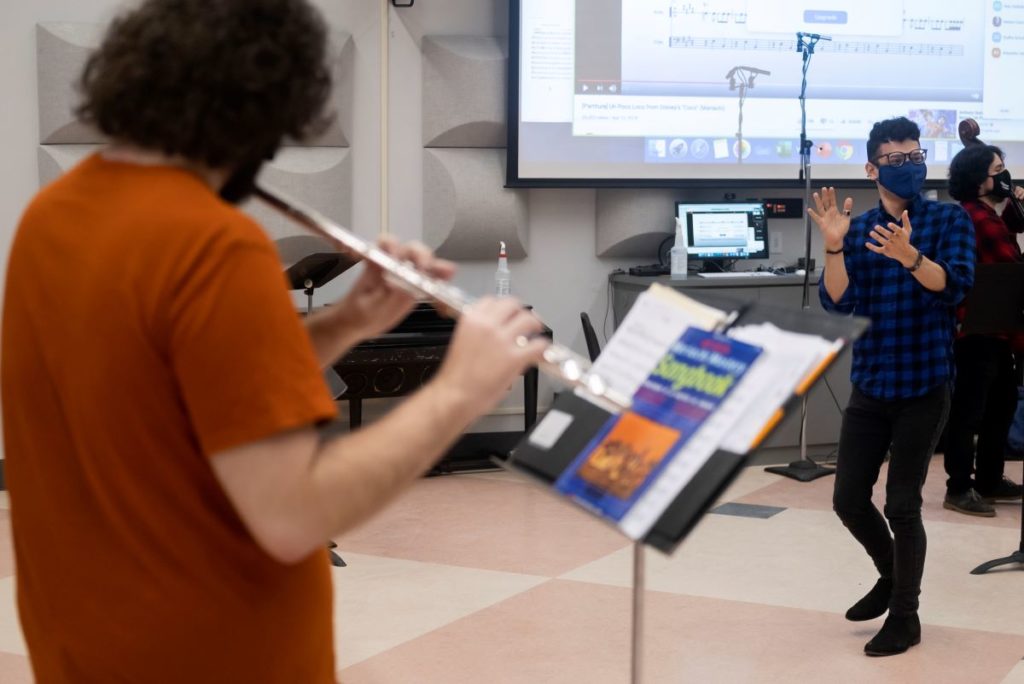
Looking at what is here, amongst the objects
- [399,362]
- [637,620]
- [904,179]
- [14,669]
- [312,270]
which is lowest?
[14,669]

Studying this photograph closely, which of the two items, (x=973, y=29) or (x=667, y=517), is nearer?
(x=667, y=517)

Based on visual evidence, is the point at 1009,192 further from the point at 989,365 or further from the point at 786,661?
the point at 786,661

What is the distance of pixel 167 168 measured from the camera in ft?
4.13

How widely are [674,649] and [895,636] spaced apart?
2.07ft

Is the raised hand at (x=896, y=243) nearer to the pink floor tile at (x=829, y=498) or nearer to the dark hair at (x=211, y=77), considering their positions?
the pink floor tile at (x=829, y=498)

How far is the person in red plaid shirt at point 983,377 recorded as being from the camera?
5023mm

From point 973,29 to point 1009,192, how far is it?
1870 millimetres

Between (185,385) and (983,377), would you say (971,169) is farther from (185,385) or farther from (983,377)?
(185,385)

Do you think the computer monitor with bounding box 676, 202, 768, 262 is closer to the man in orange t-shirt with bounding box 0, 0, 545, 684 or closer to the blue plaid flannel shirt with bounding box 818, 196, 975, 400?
the blue plaid flannel shirt with bounding box 818, 196, 975, 400

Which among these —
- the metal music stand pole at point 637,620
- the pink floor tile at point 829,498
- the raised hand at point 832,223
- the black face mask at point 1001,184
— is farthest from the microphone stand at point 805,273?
the metal music stand pole at point 637,620

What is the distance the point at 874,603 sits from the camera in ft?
12.2

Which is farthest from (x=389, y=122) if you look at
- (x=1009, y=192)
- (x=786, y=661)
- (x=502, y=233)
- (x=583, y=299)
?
(x=786, y=661)

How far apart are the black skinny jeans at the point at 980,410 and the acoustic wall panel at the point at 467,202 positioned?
2176 mm

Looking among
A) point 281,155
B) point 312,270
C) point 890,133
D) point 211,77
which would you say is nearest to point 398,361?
point 281,155
